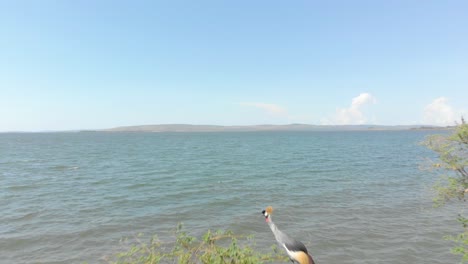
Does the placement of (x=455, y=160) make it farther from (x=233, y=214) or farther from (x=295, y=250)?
(x=233, y=214)

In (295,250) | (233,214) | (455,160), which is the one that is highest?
(455,160)

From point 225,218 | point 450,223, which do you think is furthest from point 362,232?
point 225,218

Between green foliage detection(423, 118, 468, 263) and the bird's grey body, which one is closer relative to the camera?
the bird's grey body

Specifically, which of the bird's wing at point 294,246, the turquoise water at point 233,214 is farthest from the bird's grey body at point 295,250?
the turquoise water at point 233,214

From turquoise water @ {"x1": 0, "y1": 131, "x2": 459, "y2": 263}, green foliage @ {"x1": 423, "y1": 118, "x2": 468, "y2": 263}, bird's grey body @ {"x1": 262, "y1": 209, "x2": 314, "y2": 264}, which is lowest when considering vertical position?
turquoise water @ {"x1": 0, "y1": 131, "x2": 459, "y2": 263}

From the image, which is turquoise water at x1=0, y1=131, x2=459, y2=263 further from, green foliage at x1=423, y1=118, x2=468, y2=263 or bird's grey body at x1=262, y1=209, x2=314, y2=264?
bird's grey body at x1=262, y1=209, x2=314, y2=264

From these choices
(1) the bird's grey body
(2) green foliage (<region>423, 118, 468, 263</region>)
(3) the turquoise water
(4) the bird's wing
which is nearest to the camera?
(1) the bird's grey body

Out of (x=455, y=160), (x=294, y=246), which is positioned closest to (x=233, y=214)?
(x=455, y=160)

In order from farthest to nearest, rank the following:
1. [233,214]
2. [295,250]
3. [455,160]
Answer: [233,214] → [455,160] → [295,250]

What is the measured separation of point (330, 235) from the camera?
12516mm

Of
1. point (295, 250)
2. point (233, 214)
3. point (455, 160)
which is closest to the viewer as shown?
point (295, 250)

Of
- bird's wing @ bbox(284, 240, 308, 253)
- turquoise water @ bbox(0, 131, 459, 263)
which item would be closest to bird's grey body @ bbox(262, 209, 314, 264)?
bird's wing @ bbox(284, 240, 308, 253)

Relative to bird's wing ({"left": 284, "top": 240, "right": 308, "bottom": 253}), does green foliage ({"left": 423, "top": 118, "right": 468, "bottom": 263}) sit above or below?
above

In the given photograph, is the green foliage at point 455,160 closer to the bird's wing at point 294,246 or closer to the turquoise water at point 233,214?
the turquoise water at point 233,214
